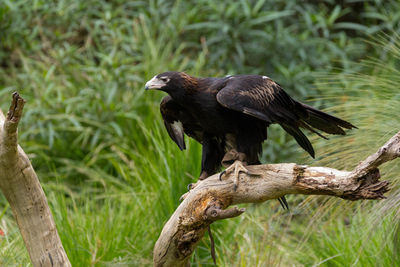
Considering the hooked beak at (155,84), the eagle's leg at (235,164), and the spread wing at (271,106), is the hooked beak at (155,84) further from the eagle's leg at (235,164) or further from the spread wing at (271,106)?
the eagle's leg at (235,164)

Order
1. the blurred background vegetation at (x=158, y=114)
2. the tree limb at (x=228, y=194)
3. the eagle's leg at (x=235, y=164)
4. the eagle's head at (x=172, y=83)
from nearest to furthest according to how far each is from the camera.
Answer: the tree limb at (x=228, y=194), the eagle's leg at (x=235, y=164), the eagle's head at (x=172, y=83), the blurred background vegetation at (x=158, y=114)

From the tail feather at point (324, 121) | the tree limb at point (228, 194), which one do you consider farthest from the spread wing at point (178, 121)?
the tail feather at point (324, 121)

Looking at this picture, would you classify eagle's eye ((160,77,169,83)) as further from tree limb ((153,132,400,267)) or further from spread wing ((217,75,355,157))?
tree limb ((153,132,400,267))

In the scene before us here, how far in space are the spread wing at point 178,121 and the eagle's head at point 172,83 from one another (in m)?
0.15

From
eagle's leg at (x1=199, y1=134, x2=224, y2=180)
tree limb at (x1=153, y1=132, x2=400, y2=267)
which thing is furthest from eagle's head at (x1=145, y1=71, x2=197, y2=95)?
tree limb at (x1=153, y1=132, x2=400, y2=267)

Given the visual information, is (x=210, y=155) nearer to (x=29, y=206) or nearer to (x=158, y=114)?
(x=29, y=206)

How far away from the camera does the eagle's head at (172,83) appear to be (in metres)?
2.81

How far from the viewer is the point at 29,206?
2463 mm

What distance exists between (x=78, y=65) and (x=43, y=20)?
1.00 meters

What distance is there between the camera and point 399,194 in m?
2.51

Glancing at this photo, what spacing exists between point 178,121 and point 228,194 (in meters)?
0.76

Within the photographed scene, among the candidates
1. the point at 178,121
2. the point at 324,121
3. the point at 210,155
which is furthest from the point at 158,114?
the point at 324,121

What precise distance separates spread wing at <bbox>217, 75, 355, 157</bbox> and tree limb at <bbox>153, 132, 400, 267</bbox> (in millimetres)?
306

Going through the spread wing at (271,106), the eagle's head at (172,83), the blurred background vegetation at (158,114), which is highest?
the eagle's head at (172,83)
